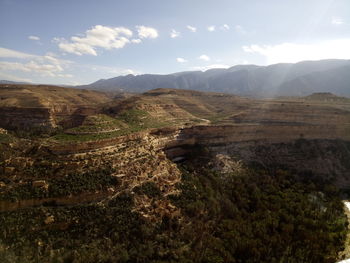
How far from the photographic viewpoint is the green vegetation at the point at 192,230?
67.1 feet

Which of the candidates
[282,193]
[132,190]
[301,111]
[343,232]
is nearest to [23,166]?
[132,190]

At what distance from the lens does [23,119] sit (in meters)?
47.7

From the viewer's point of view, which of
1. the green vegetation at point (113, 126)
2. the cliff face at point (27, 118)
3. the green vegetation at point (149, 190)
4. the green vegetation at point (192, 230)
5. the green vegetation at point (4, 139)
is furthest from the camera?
the cliff face at point (27, 118)

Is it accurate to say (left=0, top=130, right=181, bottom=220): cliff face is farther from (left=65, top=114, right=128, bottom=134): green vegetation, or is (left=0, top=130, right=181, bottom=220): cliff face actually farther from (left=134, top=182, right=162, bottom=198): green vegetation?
(left=65, top=114, right=128, bottom=134): green vegetation

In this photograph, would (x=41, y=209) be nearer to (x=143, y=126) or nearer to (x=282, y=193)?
(x=143, y=126)

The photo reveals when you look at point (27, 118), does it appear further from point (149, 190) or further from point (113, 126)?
point (149, 190)

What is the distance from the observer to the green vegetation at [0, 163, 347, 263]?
67.1 feet

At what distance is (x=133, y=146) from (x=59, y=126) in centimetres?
2222

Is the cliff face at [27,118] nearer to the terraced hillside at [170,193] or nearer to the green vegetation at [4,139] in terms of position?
the terraced hillside at [170,193]

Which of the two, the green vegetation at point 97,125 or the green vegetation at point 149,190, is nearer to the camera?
the green vegetation at point 149,190

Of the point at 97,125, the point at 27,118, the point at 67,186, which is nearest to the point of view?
the point at 67,186

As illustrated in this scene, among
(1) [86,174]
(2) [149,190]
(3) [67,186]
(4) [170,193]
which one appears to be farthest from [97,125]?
(4) [170,193]

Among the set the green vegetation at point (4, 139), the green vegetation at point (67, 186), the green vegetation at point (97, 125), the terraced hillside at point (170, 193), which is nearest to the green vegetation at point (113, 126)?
the green vegetation at point (97, 125)

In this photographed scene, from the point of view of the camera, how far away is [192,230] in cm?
2542
